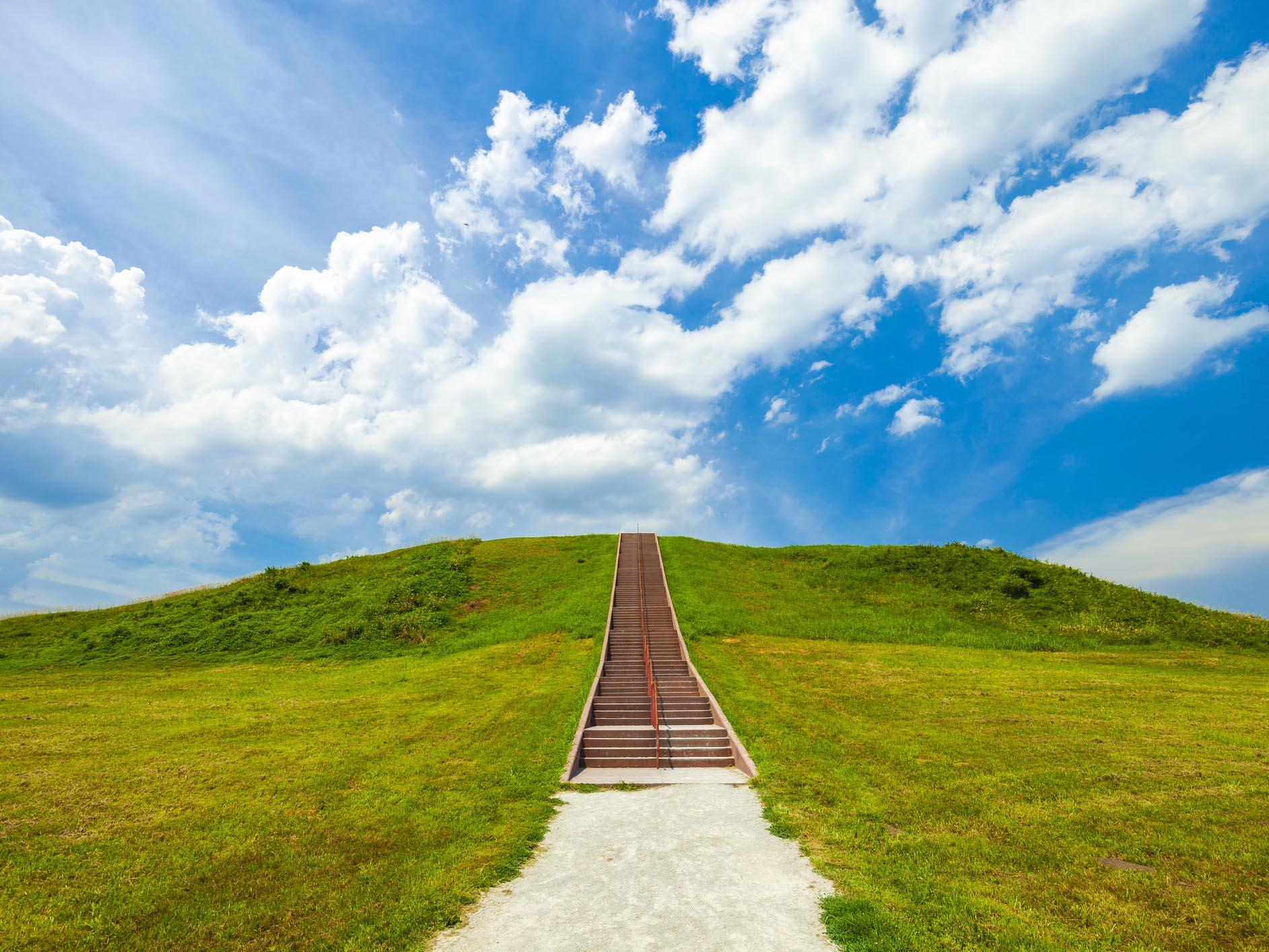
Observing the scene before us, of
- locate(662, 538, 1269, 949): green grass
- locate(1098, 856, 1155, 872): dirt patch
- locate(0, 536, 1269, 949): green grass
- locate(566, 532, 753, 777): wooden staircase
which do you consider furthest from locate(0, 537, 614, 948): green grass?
locate(1098, 856, 1155, 872): dirt patch

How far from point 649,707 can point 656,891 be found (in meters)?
11.9

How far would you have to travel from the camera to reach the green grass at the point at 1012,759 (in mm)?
8258

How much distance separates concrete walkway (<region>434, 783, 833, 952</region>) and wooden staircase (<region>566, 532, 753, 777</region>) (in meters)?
3.89

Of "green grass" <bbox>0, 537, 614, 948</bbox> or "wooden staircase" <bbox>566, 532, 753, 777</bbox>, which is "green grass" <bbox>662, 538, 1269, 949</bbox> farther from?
"green grass" <bbox>0, 537, 614, 948</bbox>

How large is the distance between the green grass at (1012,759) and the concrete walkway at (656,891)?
66 centimetres

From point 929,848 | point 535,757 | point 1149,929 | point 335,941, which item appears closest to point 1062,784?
point 929,848

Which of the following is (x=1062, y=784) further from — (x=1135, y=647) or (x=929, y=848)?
(x=1135, y=647)

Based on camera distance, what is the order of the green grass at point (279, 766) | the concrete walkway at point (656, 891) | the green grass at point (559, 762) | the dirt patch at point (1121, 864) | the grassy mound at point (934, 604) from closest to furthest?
the concrete walkway at point (656, 891), the green grass at point (559, 762), the green grass at point (279, 766), the dirt patch at point (1121, 864), the grassy mound at point (934, 604)

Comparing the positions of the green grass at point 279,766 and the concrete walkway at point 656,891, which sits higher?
the green grass at point 279,766

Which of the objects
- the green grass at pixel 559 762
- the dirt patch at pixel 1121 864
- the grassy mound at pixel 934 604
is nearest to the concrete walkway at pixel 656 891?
the green grass at pixel 559 762

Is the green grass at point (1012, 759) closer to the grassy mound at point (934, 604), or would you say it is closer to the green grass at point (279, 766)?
the grassy mound at point (934, 604)

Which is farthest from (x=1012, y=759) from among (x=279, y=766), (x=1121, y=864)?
(x=279, y=766)

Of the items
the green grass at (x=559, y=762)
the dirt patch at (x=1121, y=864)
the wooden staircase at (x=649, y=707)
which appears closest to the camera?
the green grass at (x=559, y=762)

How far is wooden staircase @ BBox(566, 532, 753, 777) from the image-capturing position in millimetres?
17016
